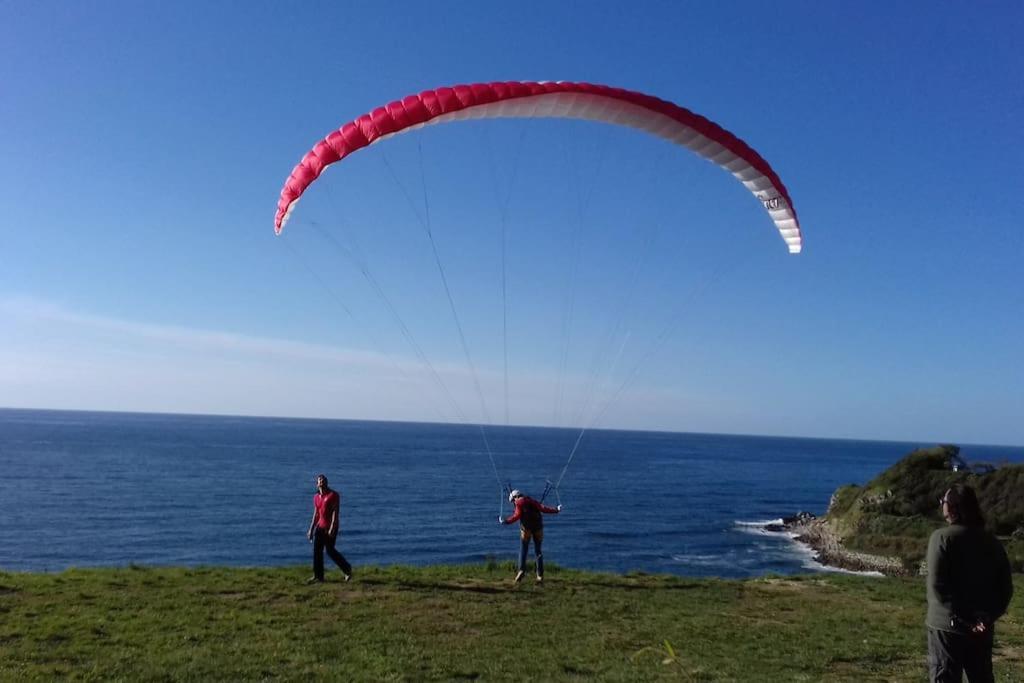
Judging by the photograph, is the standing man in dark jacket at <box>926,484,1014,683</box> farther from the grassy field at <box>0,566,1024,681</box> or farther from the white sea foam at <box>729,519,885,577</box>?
the white sea foam at <box>729,519,885,577</box>

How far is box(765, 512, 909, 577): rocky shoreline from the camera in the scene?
126ft

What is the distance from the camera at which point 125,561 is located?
1506 inches

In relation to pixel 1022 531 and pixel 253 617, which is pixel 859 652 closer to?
pixel 253 617

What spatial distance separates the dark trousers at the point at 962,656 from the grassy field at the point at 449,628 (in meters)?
2.69

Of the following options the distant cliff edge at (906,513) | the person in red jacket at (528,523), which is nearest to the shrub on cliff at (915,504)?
the distant cliff edge at (906,513)

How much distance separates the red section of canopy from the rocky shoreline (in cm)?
3157

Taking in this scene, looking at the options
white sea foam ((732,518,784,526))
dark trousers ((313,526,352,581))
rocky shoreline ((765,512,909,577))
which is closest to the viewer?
dark trousers ((313,526,352,581))

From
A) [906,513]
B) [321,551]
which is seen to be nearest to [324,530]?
[321,551]

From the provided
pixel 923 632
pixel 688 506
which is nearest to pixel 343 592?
pixel 923 632

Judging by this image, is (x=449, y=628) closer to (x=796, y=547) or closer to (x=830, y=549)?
(x=830, y=549)

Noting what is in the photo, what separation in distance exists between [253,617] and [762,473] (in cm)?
12007

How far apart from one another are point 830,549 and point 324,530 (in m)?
39.7

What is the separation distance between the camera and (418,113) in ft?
34.9

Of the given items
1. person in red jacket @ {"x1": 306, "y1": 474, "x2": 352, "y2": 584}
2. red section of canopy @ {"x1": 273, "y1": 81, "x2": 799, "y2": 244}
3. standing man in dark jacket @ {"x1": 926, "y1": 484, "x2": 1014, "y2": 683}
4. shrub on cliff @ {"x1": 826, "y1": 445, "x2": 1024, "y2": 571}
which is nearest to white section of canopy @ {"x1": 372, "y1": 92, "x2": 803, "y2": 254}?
red section of canopy @ {"x1": 273, "y1": 81, "x2": 799, "y2": 244}
